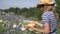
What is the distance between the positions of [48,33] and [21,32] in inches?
132

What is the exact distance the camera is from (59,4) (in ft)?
182

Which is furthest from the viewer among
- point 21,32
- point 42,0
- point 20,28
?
point 21,32

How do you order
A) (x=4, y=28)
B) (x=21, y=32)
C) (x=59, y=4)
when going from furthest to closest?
(x=59, y=4)
(x=4, y=28)
(x=21, y=32)

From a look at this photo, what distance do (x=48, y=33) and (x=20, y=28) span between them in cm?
286

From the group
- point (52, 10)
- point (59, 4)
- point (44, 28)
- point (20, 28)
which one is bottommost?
point (59, 4)

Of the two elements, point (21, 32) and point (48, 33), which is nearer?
point (48, 33)

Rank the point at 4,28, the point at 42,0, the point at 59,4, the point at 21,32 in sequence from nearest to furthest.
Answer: the point at 42,0 → the point at 21,32 → the point at 4,28 → the point at 59,4

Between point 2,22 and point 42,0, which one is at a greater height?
point 42,0

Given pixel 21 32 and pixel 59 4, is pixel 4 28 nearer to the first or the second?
pixel 21 32

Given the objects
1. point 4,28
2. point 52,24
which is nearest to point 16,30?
point 4,28

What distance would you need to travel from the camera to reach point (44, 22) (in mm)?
4203

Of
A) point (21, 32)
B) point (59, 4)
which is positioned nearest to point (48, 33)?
point (21, 32)

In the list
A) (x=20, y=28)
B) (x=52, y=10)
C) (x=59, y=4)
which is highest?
(x=52, y=10)

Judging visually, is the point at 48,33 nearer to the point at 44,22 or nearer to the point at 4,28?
the point at 44,22
